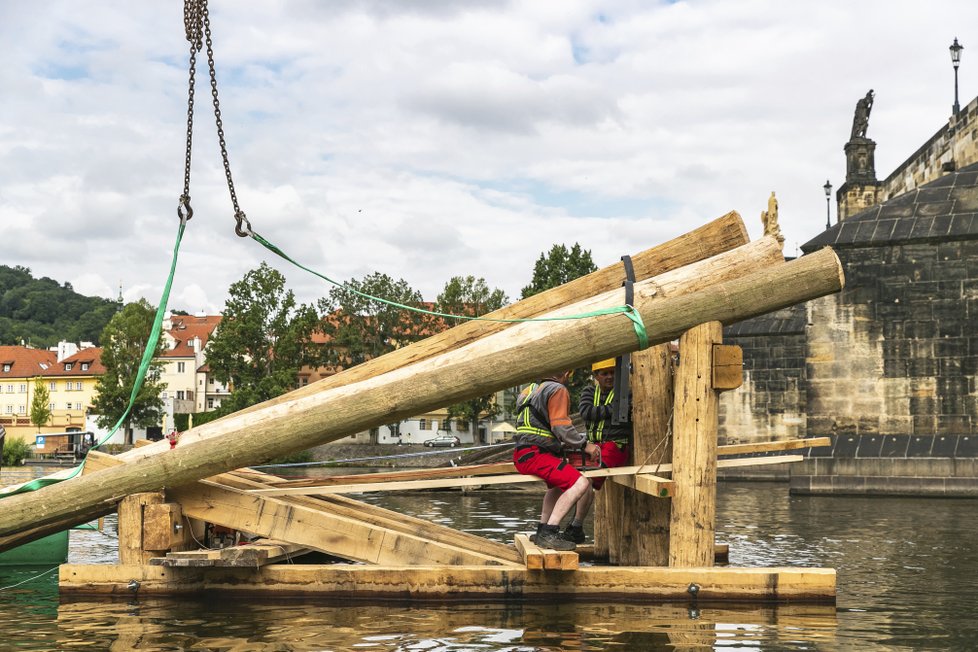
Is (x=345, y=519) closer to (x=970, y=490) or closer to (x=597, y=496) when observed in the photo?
(x=597, y=496)

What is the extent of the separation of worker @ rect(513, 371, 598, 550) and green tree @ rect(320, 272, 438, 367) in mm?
53201

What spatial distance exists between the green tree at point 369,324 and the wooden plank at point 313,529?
53141mm

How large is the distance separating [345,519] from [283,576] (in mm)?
607

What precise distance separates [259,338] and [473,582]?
175 ft

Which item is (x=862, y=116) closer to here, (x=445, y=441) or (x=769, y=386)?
(x=769, y=386)

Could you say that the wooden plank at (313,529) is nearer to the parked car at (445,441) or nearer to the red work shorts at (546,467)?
the red work shorts at (546,467)

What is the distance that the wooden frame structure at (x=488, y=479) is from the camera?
804 cm

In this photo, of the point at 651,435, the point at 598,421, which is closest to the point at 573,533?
the point at 651,435

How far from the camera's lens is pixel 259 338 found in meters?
60.2

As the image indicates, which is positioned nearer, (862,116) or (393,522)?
(393,522)

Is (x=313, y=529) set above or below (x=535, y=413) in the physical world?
below

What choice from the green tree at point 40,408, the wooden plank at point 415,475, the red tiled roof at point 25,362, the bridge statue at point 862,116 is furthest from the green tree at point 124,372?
the wooden plank at point 415,475

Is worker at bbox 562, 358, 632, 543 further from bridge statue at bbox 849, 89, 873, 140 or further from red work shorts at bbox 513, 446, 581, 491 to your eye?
bridge statue at bbox 849, 89, 873, 140

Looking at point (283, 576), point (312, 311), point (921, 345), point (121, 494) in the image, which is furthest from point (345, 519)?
point (312, 311)
